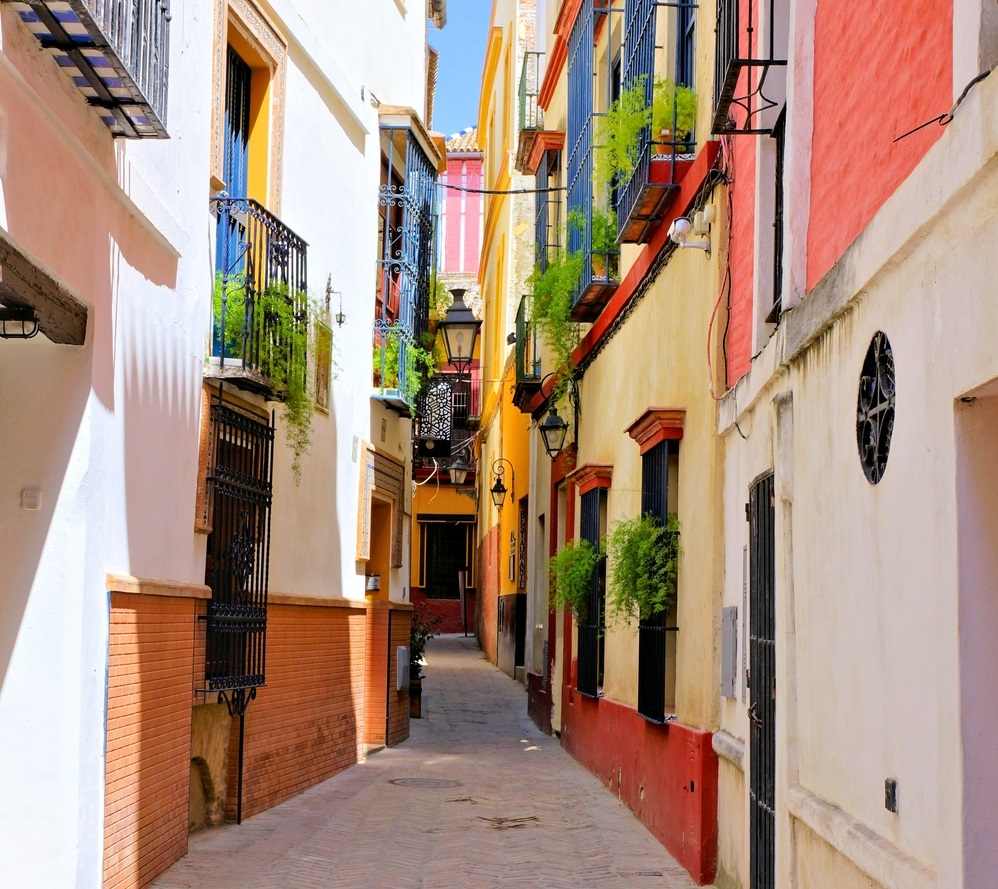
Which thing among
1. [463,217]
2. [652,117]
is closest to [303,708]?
[652,117]

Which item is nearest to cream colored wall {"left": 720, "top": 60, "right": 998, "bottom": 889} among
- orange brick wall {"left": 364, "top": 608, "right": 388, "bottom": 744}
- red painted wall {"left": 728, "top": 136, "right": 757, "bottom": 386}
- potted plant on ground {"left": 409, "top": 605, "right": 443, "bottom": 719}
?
red painted wall {"left": 728, "top": 136, "right": 757, "bottom": 386}

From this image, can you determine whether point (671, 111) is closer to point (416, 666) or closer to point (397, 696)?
point (397, 696)

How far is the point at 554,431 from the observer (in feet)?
55.5

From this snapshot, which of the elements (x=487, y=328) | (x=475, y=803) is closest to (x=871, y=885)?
(x=475, y=803)

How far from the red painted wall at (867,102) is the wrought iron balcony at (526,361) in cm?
1241

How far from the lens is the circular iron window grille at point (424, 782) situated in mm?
13180

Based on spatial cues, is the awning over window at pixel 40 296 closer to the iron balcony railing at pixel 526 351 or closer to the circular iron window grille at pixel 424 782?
the circular iron window grille at pixel 424 782

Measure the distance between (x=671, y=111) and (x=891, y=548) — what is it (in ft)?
20.9

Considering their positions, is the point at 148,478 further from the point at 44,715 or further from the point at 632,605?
the point at 632,605

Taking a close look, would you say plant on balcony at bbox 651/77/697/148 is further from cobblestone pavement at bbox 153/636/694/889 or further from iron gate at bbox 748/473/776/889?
cobblestone pavement at bbox 153/636/694/889

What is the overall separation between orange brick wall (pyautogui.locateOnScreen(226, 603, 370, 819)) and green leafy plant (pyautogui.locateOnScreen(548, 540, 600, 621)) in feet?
6.79

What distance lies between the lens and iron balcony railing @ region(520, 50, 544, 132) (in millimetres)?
21766

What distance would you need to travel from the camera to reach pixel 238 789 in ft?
34.9

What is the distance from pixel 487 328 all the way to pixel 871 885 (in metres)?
28.6
